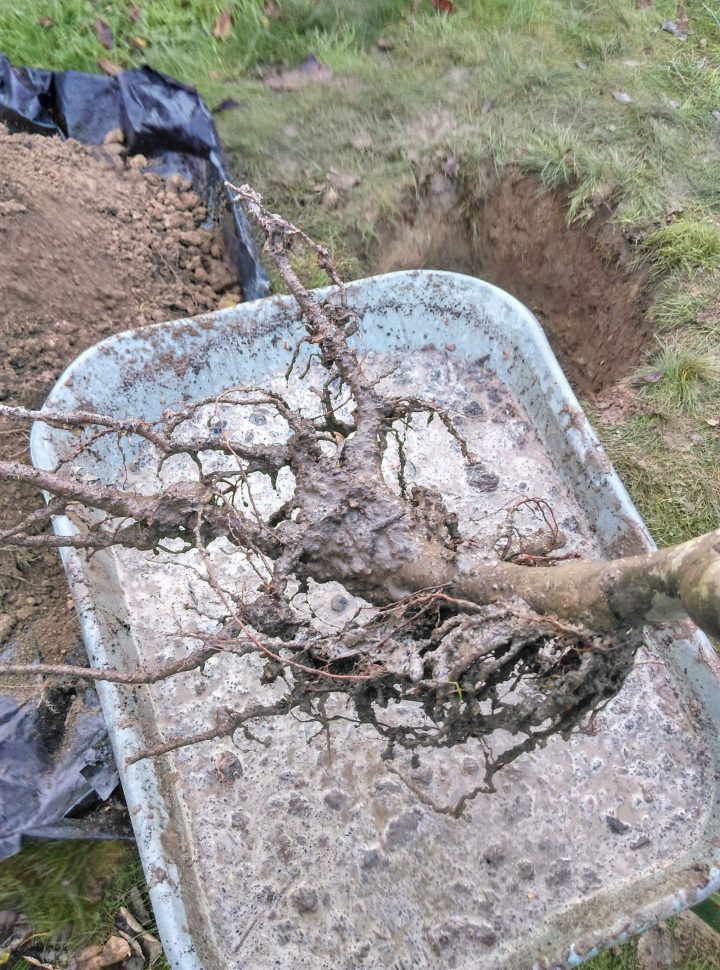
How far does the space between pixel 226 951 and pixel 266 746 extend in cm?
38

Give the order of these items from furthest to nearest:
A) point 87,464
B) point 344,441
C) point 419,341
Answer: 1. point 419,341
2. point 87,464
3. point 344,441

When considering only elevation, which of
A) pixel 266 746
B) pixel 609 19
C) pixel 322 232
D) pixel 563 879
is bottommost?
pixel 266 746

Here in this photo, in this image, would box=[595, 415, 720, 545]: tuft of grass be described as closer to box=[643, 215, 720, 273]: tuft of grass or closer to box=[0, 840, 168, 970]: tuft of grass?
box=[643, 215, 720, 273]: tuft of grass

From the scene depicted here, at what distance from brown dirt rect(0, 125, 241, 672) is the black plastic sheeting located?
0.09 metres

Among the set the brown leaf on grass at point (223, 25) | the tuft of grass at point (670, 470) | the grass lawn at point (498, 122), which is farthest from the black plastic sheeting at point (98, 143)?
the tuft of grass at point (670, 470)

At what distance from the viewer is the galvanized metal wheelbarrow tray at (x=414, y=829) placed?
1.37m

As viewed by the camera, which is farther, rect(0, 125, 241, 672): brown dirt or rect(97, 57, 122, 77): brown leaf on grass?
rect(97, 57, 122, 77): brown leaf on grass

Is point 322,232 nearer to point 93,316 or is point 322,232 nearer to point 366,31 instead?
point 93,316

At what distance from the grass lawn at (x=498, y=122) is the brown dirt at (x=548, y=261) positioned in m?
0.03

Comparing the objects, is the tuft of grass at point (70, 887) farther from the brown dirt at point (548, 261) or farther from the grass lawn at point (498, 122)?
the brown dirt at point (548, 261)

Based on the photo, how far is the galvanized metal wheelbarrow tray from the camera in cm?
137

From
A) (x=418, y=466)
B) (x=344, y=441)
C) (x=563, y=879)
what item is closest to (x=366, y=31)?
(x=418, y=466)

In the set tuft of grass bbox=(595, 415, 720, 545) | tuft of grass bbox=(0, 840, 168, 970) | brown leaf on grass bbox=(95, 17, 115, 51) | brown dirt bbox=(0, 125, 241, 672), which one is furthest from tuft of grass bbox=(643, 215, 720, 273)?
tuft of grass bbox=(0, 840, 168, 970)

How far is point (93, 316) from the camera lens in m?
2.23
